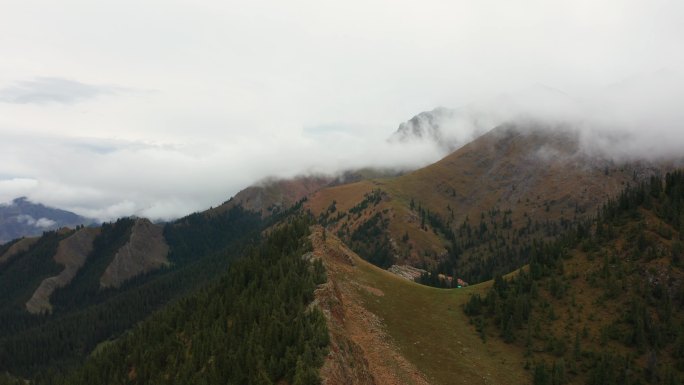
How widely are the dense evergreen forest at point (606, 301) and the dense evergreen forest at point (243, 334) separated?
4368 cm

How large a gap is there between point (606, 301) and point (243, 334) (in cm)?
7944

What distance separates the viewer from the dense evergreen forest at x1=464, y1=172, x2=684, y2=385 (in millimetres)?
82375

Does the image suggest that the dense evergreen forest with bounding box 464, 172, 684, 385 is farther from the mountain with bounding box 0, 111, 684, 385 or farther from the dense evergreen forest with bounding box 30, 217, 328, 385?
the dense evergreen forest with bounding box 30, 217, 328, 385

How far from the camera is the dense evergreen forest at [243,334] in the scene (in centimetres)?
6725

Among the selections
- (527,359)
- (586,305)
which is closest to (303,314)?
(527,359)

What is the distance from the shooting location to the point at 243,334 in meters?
82.1

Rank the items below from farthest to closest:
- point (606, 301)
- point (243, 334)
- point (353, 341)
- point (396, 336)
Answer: point (606, 301)
point (396, 336)
point (243, 334)
point (353, 341)

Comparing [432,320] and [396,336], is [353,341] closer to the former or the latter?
[396,336]

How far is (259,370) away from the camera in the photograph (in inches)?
2571

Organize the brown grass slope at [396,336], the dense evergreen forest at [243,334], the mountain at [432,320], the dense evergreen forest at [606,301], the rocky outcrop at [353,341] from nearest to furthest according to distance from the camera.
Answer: the rocky outcrop at [353,341] → the dense evergreen forest at [243,334] → the brown grass slope at [396,336] → the mountain at [432,320] → the dense evergreen forest at [606,301]

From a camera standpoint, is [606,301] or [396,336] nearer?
[396,336]

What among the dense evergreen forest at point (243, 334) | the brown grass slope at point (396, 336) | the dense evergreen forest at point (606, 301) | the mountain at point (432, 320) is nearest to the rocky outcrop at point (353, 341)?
the brown grass slope at point (396, 336)

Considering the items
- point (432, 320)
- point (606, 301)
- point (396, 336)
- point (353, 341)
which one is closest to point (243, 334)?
point (353, 341)

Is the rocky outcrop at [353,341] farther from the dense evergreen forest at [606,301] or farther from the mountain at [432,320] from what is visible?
the dense evergreen forest at [606,301]
